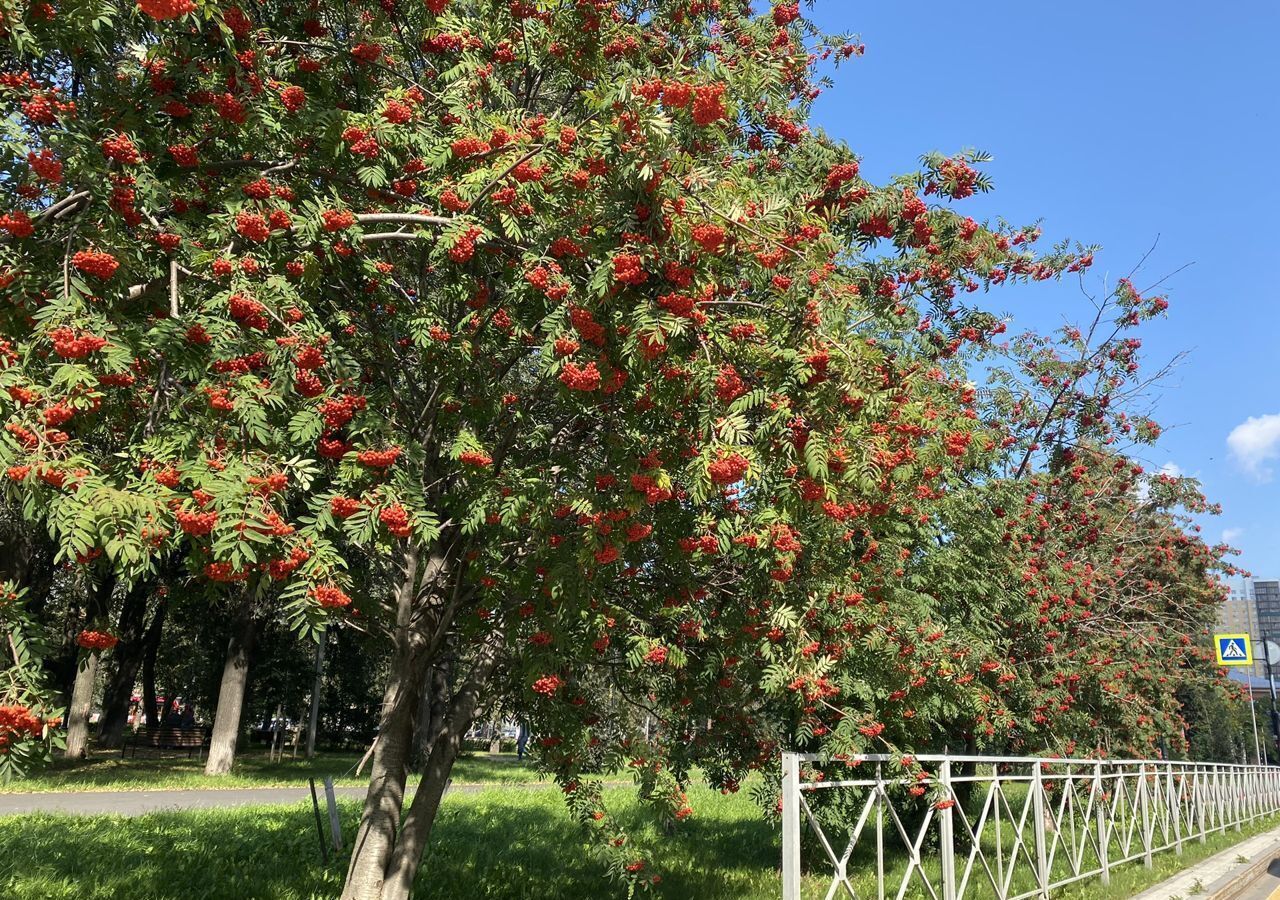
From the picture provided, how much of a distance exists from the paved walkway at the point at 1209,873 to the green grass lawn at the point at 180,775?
423 inches

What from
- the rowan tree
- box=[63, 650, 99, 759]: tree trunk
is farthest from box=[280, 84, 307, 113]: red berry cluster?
box=[63, 650, 99, 759]: tree trunk

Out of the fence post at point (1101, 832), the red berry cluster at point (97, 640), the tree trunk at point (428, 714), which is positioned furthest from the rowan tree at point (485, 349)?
the tree trunk at point (428, 714)

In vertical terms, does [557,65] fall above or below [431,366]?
above

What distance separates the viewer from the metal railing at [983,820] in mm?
7277

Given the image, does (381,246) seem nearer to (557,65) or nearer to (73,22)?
(557,65)

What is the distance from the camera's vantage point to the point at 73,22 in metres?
4.23

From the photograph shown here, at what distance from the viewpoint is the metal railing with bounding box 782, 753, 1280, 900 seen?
7277 mm

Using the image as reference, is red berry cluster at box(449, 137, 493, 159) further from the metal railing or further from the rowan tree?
the metal railing

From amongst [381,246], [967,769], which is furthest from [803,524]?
[967,769]

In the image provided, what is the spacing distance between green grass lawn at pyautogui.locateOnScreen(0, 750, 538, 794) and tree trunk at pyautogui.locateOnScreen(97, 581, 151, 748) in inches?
56.5

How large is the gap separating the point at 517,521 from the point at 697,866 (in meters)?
9.73

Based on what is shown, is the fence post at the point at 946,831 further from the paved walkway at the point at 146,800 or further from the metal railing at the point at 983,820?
the paved walkway at the point at 146,800

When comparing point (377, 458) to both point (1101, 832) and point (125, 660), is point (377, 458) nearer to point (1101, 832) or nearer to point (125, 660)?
point (1101, 832)

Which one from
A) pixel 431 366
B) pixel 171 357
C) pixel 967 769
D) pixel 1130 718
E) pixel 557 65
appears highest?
pixel 557 65
